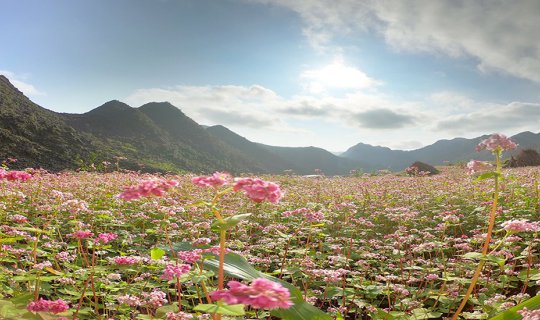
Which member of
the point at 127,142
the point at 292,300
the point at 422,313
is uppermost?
the point at 127,142

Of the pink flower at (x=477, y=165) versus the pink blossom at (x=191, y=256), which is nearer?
the pink blossom at (x=191, y=256)

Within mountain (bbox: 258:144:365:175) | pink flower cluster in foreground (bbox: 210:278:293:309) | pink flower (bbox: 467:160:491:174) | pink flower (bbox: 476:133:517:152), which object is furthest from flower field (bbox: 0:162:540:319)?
mountain (bbox: 258:144:365:175)

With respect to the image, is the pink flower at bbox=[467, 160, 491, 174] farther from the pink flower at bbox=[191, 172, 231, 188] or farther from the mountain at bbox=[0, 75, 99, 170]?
the mountain at bbox=[0, 75, 99, 170]

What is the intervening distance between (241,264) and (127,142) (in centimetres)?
4853

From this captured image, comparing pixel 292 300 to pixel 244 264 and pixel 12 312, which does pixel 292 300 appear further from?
pixel 12 312

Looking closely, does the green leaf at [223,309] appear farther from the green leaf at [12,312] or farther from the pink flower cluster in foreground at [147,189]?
the green leaf at [12,312]

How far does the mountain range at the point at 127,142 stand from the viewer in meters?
21.0

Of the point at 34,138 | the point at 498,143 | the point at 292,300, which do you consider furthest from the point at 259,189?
the point at 34,138

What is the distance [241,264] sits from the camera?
88.8 inches

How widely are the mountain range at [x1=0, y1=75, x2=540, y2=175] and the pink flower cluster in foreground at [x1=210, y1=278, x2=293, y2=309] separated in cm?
674

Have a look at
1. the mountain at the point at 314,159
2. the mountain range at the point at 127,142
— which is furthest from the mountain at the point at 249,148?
the mountain at the point at 314,159

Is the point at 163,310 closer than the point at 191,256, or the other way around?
the point at 191,256

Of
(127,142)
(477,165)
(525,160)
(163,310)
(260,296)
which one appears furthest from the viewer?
(127,142)

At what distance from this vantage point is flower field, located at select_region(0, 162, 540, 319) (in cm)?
208
